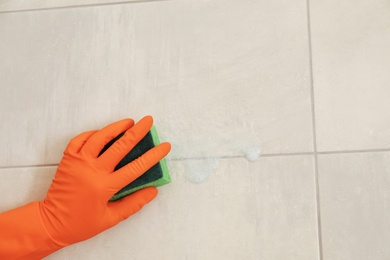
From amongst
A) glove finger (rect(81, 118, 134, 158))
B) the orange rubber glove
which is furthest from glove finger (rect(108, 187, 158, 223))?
glove finger (rect(81, 118, 134, 158))

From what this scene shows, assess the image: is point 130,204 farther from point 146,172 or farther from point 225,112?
point 225,112

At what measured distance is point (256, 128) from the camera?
896mm

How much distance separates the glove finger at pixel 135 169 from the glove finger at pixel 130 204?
43 mm

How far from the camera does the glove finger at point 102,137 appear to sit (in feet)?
2.81

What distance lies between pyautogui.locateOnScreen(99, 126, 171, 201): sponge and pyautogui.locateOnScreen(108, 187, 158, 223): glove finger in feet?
0.04

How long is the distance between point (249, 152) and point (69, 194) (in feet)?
1.14

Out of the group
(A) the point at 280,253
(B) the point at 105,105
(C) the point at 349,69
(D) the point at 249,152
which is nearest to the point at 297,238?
(A) the point at 280,253

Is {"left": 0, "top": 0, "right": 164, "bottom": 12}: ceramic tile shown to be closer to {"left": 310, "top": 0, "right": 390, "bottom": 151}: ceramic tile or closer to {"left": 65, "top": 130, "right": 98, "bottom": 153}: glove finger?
{"left": 65, "top": 130, "right": 98, "bottom": 153}: glove finger

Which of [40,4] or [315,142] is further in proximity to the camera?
[40,4]

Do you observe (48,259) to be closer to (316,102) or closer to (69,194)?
→ (69,194)

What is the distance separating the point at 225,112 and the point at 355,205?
11.8 inches

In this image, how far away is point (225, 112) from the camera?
35.8 inches

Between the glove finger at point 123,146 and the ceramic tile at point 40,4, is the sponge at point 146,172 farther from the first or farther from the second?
the ceramic tile at point 40,4

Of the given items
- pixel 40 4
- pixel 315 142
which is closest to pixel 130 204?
pixel 315 142
